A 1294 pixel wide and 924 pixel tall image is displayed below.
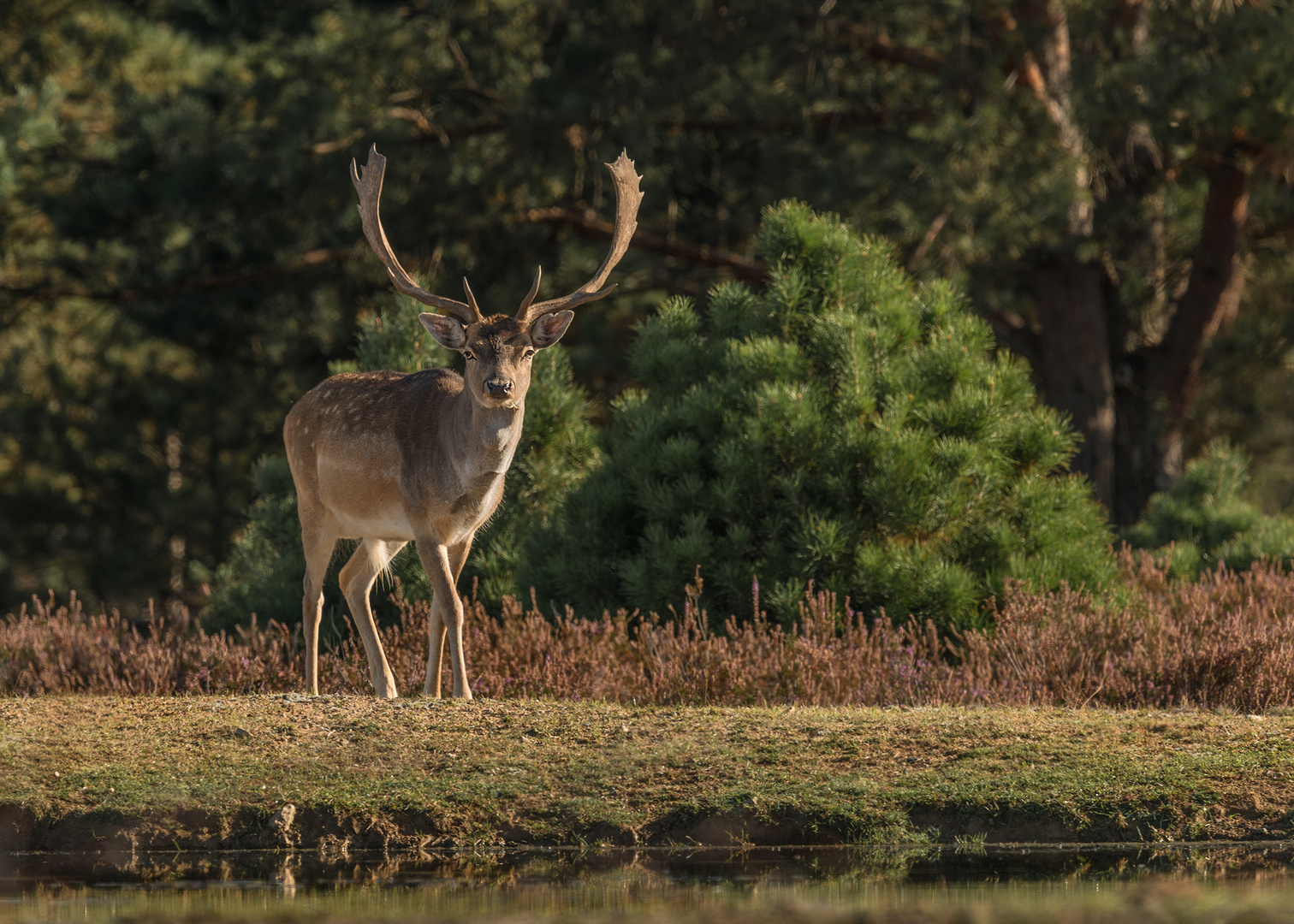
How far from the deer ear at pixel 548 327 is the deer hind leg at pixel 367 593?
1718mm

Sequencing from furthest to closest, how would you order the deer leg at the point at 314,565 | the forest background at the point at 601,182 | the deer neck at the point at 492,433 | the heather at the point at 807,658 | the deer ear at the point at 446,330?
1. the forest background at the point at 601,182
2. the deer leg at the point at 314,565
3. the heather at the point at 807,658
4. the deer ear at the point at 446,330
5. the deer neck at the point at 492,433

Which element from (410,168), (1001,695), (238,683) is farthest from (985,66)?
(238,683)

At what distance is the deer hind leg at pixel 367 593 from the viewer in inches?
352

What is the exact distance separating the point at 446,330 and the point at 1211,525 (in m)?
8.01

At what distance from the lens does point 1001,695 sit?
29.0 feet

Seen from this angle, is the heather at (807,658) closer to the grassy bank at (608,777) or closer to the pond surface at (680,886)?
the grassy bank at (608,777)

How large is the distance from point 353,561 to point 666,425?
2.71 metres

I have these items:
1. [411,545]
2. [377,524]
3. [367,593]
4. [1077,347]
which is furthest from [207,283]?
[377,524]

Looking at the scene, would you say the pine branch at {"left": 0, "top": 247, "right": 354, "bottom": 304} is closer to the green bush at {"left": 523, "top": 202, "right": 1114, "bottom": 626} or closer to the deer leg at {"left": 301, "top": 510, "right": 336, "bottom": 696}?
the green bush at {"left": 523, "top": 202, "right": 1114, "bottom": 626}

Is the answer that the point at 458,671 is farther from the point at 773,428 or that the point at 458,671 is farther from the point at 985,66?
the point at 985,66

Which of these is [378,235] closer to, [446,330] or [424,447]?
[446,330]

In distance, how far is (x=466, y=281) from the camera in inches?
332

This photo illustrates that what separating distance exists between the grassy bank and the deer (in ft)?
3.31

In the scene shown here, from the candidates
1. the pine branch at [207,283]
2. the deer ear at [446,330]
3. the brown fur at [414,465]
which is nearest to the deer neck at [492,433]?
the brown fur at [414,465]
